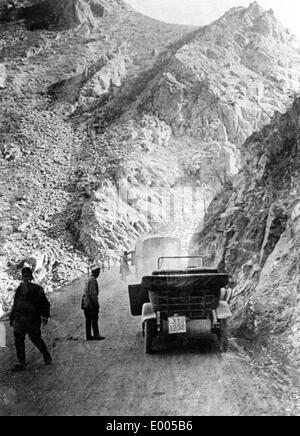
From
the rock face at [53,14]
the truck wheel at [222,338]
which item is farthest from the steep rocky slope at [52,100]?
the truck wheel at [222,338]

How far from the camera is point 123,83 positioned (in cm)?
3778

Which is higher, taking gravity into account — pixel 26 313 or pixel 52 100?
pixel 52 100

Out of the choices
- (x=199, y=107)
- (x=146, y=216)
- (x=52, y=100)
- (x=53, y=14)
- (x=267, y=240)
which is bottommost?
(x=146, y=216)

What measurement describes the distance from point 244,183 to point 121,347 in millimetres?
7131

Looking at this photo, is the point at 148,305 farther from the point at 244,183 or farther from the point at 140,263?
the point at 244,183

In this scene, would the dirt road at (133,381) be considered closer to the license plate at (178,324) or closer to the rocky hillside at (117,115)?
the license plate at (178,324)

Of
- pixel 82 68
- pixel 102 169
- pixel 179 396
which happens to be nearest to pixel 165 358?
pixel 179 396

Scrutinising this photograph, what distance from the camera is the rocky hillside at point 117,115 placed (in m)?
24.0

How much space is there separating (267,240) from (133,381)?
4.44m

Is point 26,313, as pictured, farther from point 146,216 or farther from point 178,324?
point 146,216

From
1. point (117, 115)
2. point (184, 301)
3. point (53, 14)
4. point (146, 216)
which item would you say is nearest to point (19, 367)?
point (184, 301)

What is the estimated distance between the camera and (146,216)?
87.8 feet

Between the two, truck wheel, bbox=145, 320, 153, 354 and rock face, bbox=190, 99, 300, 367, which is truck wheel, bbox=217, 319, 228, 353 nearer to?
rock face, bbox=190, 99, 300, 367

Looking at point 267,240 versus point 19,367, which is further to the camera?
point 267,240
